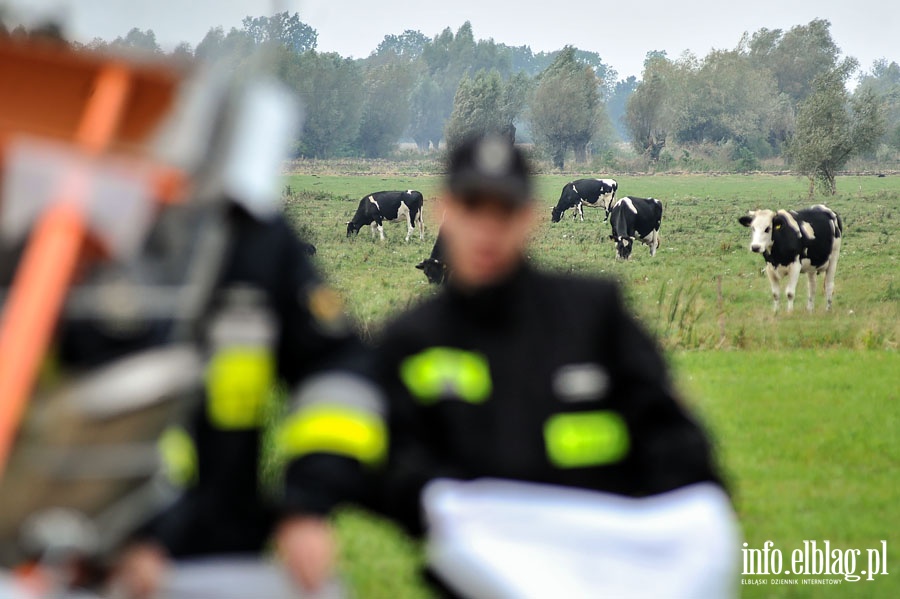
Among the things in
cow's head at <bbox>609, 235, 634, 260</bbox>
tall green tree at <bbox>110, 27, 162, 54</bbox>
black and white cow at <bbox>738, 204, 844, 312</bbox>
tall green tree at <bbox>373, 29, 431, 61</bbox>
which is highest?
tall green tree at <bbox>373, 29, 431, 61</bbox>

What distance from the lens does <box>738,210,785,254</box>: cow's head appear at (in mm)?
25297

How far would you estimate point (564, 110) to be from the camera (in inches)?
2165

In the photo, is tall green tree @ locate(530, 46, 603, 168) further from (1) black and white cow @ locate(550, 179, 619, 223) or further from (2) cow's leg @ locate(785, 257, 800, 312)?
(2) cow's leg @ locate(785, 257, 800, 312)

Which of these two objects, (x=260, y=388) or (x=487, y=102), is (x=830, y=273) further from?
(x=487, y=102)

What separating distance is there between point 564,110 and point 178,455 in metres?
53.5

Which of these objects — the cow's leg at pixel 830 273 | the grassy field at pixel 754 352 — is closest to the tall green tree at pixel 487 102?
the grassy field at pixel 754 352

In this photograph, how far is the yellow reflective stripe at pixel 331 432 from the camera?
7.86ft

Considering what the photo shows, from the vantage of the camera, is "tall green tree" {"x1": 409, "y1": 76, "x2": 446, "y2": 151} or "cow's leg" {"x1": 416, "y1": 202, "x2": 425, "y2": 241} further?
"cow's leg" {"x1": 416, "y1": 202, "x2": 425, "y2": 241}

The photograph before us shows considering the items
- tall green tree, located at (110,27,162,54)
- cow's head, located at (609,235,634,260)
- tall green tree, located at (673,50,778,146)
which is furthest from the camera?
tall green tree, located at (673,50,778,146)

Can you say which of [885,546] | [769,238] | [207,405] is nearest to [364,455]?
[207,405]

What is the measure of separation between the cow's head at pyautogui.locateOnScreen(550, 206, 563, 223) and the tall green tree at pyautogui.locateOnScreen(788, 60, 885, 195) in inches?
309

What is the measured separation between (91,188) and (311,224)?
3935cm

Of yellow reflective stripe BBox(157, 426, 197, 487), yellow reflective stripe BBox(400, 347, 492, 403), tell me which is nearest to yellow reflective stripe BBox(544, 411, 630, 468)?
yellow reflective stripe BBox(400, 347, 492, 403)

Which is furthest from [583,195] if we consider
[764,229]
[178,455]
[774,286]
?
[178,455]
